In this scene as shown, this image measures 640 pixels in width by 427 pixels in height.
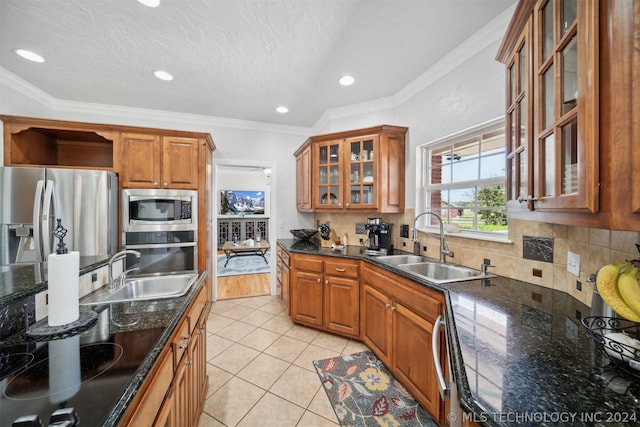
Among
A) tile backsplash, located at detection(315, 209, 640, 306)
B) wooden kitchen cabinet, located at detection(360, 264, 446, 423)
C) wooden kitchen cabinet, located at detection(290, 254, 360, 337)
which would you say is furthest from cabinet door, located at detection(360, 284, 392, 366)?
tile backsplash, located at detection(315, 209, 640, 306)

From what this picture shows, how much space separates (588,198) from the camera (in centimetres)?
70

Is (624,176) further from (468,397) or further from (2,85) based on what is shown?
(2,85)

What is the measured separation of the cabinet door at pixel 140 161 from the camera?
9.02ft

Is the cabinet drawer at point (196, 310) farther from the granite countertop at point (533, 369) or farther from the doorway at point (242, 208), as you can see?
the doorway at point (242, 208)

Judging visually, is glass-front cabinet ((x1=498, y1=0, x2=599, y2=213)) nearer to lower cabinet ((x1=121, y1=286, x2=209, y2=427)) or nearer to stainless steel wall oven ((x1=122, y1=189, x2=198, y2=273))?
lower cabinet ((x1=121, y1=286, x2=209, y2=427))

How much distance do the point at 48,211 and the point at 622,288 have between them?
3705 mm

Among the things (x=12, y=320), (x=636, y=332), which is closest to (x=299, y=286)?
(x=12, y=320)

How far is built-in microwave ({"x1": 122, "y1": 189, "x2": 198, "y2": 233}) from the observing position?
2.70 meters

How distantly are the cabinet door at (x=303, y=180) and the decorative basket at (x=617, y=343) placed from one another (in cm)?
271

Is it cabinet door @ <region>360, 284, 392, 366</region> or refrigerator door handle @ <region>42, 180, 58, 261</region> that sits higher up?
refrigerator door handle @ <region>42, 180, 58, 261</region>

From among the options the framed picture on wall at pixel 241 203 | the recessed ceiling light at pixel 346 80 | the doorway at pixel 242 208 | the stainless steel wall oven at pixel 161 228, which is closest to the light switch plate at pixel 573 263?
the recessed ceiling light at pixel 346 80

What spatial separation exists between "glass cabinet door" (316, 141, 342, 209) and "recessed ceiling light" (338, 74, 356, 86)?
638mm

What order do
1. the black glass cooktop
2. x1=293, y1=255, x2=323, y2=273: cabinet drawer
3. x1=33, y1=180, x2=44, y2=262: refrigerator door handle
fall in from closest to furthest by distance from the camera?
the black glass cooktop
x1=33, y1=180, x2=44, y2=262: refrigerator door handle
x1=293, y1=255, x2=323, y2=273: cabinet drawer

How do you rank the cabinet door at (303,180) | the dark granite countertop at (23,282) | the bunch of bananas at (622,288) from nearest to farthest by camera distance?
1. the bunch of bananas at (622,288)
2. the dark granite countertop at (23,282)
3. the cabinet door at (303,180)
